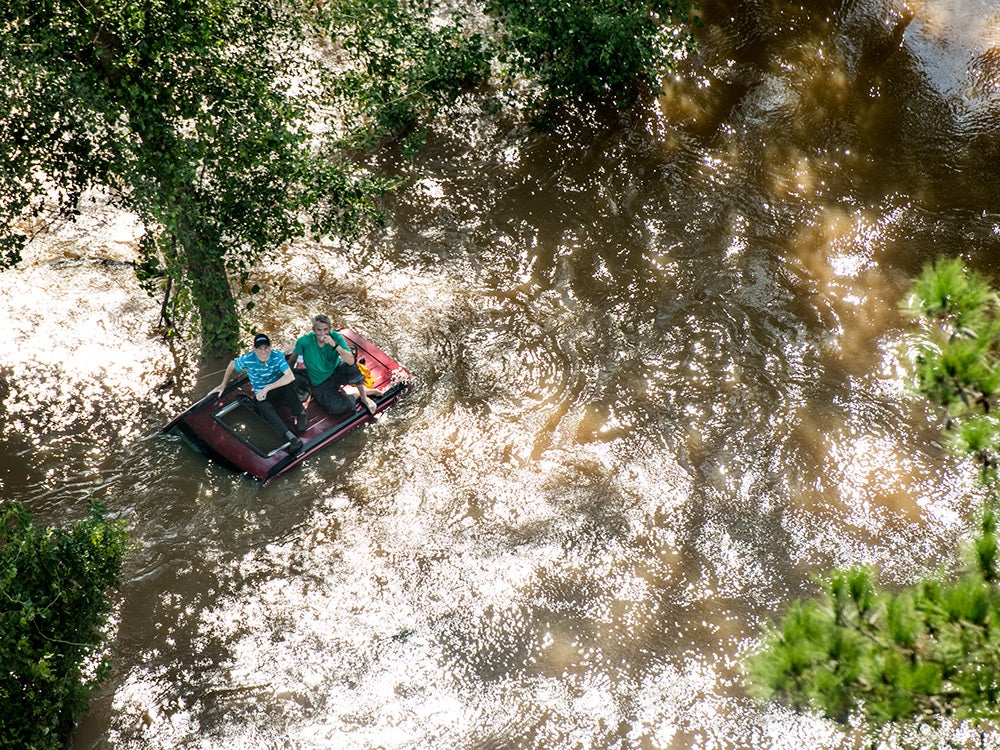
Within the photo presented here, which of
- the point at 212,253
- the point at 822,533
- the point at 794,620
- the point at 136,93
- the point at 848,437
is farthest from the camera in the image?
the point at 848,437

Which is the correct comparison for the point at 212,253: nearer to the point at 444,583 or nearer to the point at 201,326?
the point at 201,326

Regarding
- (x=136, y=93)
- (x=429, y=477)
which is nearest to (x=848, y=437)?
(x=429, y=477)

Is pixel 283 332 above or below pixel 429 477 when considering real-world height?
above

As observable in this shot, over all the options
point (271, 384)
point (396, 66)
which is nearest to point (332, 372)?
point (271, 384)

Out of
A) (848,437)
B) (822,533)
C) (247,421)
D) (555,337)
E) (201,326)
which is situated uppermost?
(201,326)

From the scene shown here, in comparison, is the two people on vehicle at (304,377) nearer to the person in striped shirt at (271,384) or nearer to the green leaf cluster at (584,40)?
the person in striped shirt at (271,384)

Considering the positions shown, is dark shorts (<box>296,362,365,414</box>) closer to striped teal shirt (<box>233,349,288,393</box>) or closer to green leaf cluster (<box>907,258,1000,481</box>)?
striped teal shirt (<box>233,349,288,393</box>)

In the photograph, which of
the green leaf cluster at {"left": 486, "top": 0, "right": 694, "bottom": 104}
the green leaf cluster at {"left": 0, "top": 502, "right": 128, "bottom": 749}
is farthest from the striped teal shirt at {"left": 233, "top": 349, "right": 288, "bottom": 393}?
the green leaf cluster at {"left": 486, "top": 0, "right": 694, "bottom": 104}
